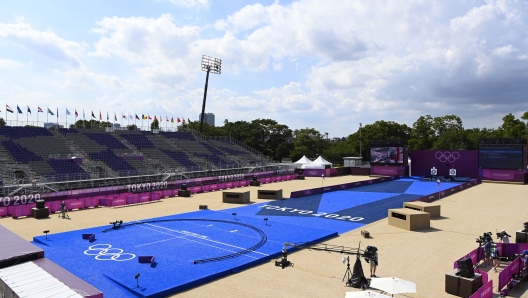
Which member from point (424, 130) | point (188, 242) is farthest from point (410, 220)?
point (424, 130)

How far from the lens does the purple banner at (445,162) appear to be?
66.7 meters

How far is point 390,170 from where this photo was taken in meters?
70.1

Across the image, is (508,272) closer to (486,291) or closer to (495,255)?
(495,255)

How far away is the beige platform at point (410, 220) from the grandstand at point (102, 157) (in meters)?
33.5

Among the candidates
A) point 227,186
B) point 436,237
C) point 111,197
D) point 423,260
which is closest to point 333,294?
point 423,260

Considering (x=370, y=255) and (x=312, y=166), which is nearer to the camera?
(x=370, y=255)

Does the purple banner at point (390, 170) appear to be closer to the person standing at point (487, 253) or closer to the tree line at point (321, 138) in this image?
the tree line at point (321, 138)

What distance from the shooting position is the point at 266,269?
18.0 meters

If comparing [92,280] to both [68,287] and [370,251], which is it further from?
[370,251]

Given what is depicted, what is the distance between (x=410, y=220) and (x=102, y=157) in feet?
145

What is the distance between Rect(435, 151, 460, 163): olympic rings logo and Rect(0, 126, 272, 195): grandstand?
32.8 m

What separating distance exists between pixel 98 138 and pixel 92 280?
50.1m

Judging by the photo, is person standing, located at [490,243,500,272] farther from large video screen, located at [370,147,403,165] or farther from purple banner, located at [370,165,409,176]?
purple banner, located at [370,165,409,176]

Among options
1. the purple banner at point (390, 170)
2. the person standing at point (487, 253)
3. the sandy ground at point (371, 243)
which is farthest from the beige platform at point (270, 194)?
the purple banner at point (390, 170)
